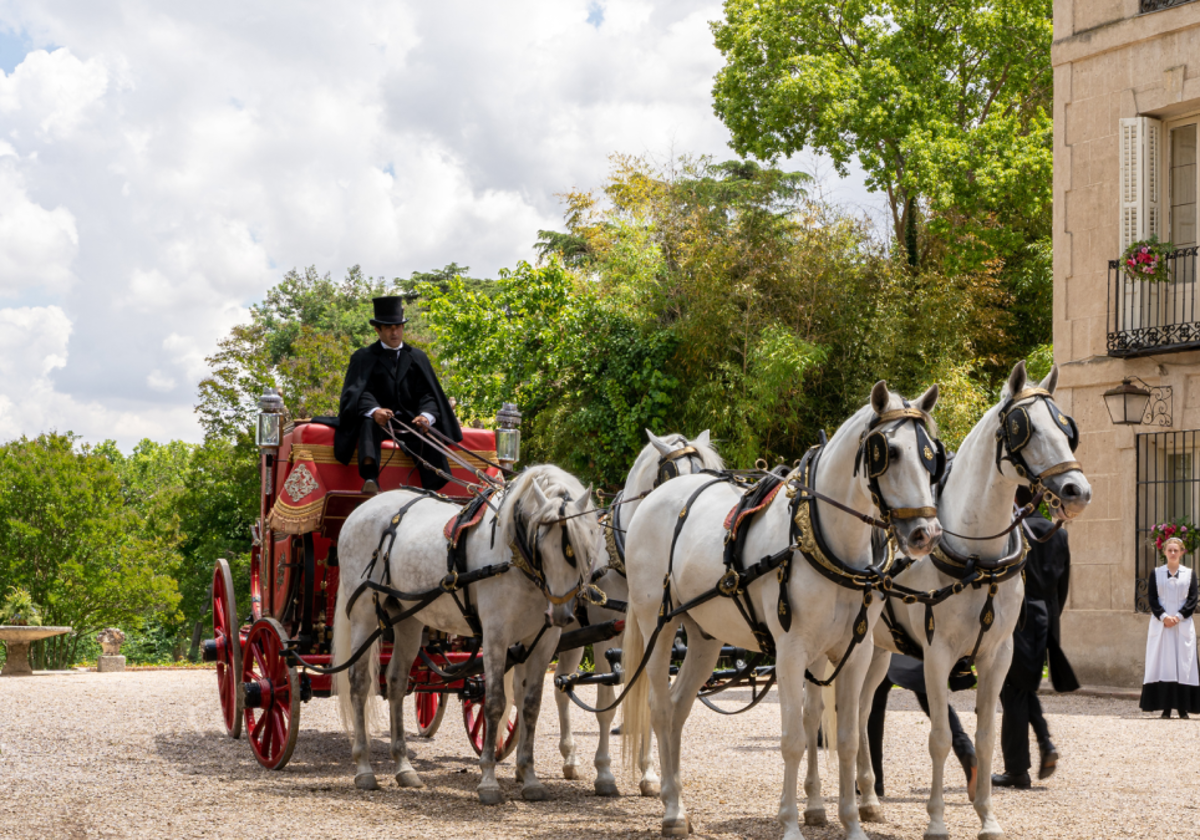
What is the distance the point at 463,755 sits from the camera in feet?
28.3

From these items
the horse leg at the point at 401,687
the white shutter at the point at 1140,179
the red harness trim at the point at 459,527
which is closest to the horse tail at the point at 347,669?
the horse leg at the point at 401,687

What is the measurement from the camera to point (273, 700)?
301 inches

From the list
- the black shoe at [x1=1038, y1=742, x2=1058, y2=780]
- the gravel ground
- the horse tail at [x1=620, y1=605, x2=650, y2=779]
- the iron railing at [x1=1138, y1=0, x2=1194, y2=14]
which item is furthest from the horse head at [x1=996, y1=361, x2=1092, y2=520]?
the iron railing at [x1=1138, y1=0, x2=1194, y2=14]

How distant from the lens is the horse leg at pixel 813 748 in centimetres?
569

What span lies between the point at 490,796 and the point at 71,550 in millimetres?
28212

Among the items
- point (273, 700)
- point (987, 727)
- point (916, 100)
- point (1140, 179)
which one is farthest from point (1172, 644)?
point (916, 100)

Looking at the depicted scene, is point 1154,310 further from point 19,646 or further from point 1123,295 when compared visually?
point 19,646

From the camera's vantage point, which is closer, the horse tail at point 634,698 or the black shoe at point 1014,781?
the horse tail at point 634,698

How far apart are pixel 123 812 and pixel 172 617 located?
93.7ft

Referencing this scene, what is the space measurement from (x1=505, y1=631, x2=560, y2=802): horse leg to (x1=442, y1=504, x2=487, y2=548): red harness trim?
30.7 inches

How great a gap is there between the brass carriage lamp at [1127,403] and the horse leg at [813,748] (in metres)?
7.94

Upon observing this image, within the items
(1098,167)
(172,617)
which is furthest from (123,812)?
(172,617)

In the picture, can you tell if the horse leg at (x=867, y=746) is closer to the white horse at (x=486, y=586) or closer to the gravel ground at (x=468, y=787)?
the gravel ground at (x=468, y=787)

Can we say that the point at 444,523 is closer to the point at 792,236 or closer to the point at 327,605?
the point at 327,605
